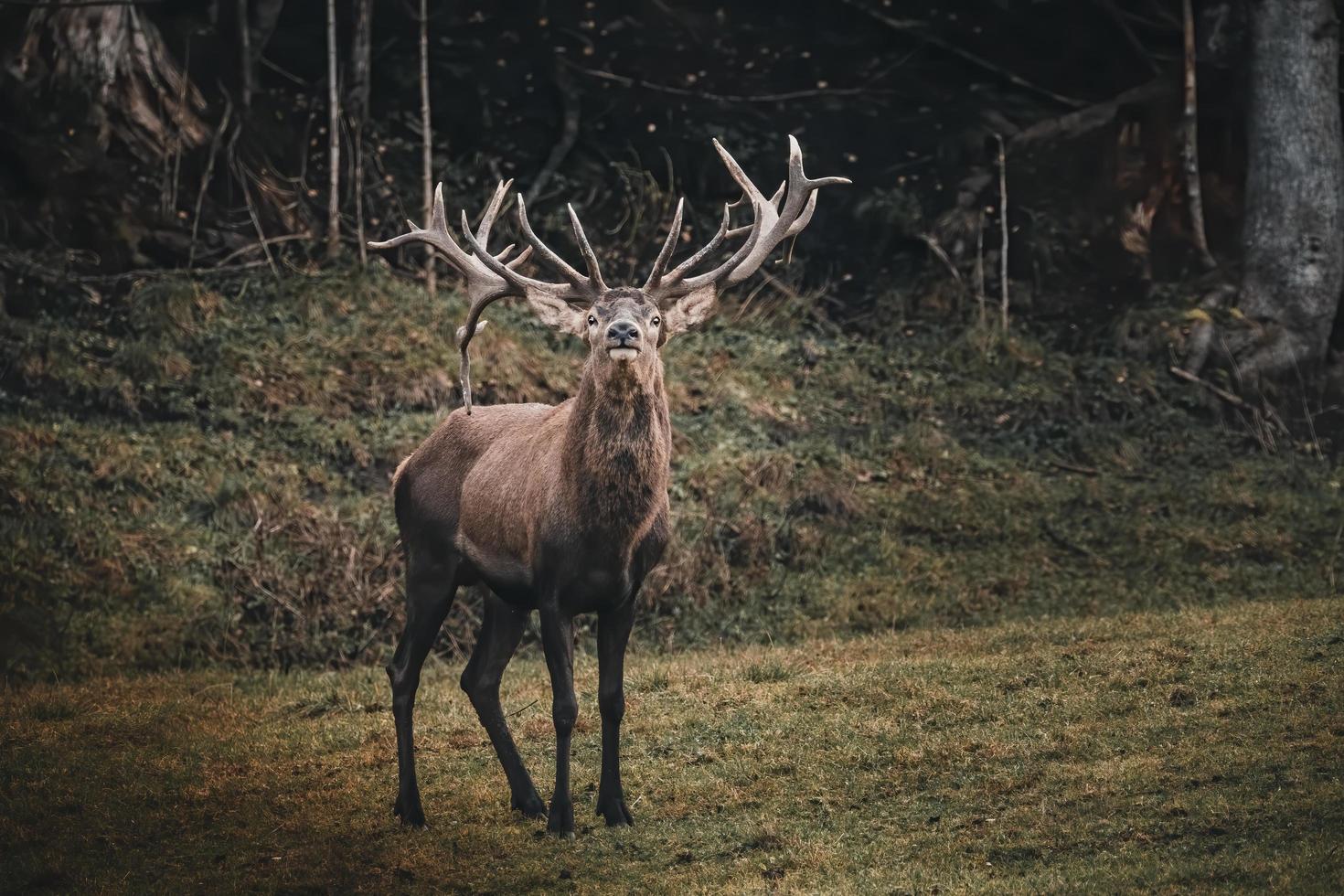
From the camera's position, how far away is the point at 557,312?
371 inches

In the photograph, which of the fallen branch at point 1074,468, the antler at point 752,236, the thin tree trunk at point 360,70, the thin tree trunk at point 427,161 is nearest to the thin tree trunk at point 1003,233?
the fallen branch at point 1074,468

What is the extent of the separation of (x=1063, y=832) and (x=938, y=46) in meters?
15.7

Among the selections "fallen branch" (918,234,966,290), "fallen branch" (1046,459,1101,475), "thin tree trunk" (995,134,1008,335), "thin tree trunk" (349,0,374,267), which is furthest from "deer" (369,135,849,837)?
"thin tree trunk" (349,0,374,267)

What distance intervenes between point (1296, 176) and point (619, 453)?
12783 mm

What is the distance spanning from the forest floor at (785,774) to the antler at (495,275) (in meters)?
2.38

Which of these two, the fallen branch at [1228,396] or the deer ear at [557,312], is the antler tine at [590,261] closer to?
the deer ear at [557,312]

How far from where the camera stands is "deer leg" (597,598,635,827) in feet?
28.8

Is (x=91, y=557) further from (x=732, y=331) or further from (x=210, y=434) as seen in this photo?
(x=732, y=331)

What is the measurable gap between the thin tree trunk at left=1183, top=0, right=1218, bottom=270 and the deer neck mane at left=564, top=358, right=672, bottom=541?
12.7m

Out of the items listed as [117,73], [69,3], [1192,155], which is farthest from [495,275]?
[1192,155]

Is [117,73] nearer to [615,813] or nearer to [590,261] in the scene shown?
[590,261]

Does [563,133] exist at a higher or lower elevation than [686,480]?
higher

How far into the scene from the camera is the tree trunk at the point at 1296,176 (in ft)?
61.7

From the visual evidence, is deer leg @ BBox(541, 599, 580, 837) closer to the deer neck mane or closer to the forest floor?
the forest floor
